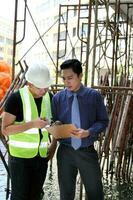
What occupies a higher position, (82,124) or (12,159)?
(82,124)

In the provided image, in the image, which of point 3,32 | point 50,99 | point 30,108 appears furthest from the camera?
point 3,32

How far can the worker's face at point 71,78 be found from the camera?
12.3 ft

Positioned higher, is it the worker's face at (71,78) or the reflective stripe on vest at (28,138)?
the worker's face at (71,78)

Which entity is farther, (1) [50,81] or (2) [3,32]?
(2) [3,32]

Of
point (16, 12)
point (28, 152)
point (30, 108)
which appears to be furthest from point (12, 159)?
point (16, 12)

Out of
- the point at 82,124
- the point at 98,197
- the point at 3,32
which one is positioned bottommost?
the point at 98,197

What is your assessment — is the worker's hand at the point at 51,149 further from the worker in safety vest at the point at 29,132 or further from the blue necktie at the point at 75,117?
the blue necktie at the point at 75,117

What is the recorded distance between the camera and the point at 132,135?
22.9ft

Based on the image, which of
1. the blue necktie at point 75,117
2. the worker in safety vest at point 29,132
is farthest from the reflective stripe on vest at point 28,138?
the blue necktie at point 75,117

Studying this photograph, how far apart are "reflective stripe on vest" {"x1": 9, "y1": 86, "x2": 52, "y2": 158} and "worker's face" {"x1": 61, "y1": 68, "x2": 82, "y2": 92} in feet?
0.90

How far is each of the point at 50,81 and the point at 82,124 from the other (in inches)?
19.5

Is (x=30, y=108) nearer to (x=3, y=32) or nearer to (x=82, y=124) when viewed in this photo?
(x=82, y=124)

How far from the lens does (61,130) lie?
3688 mm

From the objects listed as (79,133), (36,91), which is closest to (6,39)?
(36,91)
